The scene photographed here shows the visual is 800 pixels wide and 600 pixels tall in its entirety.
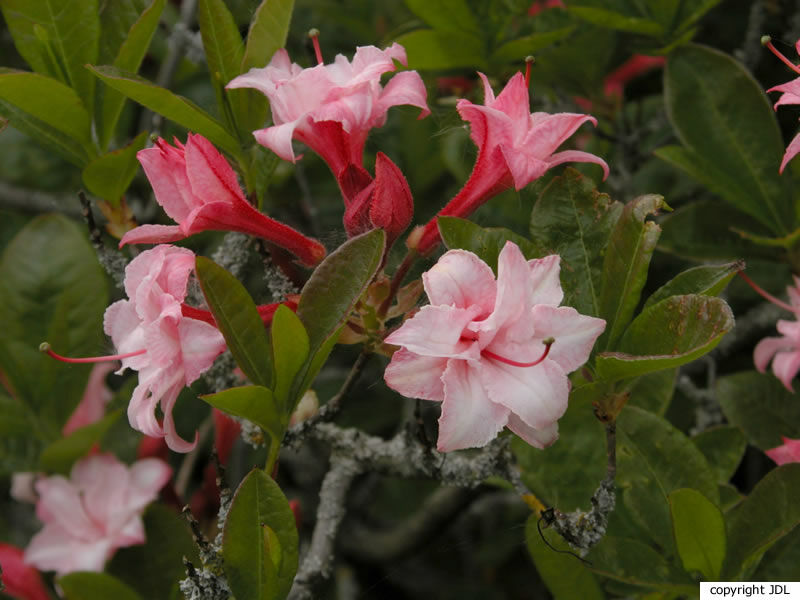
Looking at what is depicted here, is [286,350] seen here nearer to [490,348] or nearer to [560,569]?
[490,348]

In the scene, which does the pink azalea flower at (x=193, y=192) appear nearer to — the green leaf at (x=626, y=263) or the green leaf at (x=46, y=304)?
the green leaf at (x=626, y=263)

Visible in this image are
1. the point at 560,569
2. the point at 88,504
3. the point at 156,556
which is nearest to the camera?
the point at 560,569

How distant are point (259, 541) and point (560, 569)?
0.38m

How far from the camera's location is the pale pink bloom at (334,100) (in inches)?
38.0

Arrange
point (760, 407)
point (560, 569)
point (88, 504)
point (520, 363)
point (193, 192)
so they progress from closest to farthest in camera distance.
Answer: point (520, 363)
point (193, 192)
point (560, 569)
point (760, 407)
point (88, 504)

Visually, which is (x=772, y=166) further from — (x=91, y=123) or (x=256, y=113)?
(x=91, y=123)

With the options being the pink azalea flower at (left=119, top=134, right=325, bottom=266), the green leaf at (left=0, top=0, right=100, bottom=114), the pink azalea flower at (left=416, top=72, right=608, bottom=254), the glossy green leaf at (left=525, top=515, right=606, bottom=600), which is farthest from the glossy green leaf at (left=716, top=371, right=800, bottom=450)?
the green leaf at (left=0, top=0, right=100, bottom=114)

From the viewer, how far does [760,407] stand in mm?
1305

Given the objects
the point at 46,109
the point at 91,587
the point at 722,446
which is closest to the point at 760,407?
the point at 722,446

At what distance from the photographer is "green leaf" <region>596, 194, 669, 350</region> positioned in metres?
0.91

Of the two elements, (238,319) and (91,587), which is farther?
(91,587)

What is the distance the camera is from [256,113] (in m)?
1.17

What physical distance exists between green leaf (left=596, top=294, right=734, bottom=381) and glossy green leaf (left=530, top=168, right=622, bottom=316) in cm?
9

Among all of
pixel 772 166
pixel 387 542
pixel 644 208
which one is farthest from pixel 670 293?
pixel 387 542
